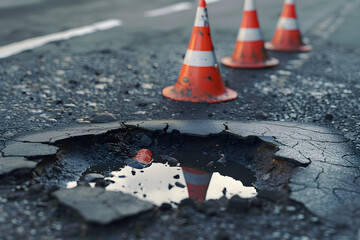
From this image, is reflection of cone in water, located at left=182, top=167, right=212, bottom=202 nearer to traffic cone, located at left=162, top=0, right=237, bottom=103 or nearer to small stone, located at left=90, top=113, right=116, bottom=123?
small stone, located at left=90, top=113, right=116, bottom=123

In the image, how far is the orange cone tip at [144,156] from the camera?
10.2 feet

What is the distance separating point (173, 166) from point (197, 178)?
0.22 m

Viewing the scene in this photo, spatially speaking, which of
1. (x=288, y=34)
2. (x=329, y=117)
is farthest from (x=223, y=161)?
(x=288, y=34)

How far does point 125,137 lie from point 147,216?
1.17 metres

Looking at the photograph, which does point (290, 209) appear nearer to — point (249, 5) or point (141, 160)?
point (141, 160)

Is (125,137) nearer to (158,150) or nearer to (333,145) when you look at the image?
(158,150)

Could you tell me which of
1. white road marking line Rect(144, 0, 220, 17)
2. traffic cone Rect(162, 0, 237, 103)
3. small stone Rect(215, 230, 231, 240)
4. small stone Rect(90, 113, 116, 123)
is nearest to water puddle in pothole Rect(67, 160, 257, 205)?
small stone Rect(215, 230, 231, 240)

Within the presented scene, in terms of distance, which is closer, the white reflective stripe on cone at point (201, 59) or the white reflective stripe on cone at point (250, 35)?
the white reflective stripe on cone at point (201, 59)

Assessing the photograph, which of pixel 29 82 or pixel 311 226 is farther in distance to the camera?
pixel 29 82

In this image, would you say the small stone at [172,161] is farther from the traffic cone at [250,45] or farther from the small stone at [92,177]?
the traffic cone at [250,45]

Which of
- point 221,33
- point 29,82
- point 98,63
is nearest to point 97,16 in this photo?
point 221,33

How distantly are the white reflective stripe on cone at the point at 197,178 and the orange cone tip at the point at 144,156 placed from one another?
27 cm

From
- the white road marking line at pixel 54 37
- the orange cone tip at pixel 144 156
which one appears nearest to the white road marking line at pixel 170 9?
the white road marking line at pixel 54 37

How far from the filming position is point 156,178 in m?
2.92
